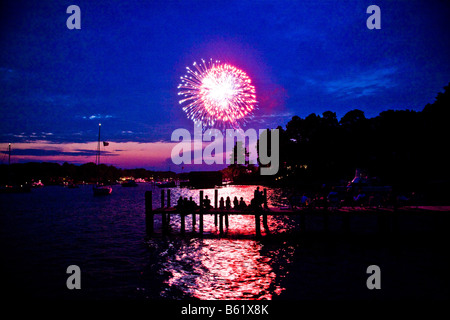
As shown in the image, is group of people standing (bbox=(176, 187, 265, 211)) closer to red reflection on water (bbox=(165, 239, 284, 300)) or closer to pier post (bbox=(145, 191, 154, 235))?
pier post (bbox=(145, 191, 154, 235))

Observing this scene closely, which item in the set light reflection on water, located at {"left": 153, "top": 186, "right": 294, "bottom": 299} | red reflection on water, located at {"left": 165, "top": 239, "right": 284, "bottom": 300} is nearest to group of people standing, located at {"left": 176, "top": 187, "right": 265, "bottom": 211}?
light reflection on water, located at {"left": 153, "top": 186, "right": 294, "bottom": 299}

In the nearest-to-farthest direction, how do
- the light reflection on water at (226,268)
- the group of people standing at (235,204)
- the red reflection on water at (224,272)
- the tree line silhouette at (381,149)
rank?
1. the red reflection on water at (224,272)
2. the light reflection on water at (226,268)
3. the group of people standing at (235,204)
4. the tree line silhouette at (381,149)

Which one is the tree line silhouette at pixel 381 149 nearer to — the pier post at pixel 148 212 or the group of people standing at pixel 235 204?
the group of people standing at pixel 235 204

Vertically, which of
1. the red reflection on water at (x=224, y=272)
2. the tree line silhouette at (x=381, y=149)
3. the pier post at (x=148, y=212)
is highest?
the tree line silhouette at (x=381, y=149)

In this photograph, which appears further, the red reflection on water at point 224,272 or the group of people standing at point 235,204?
the group of people standing at point 235,204

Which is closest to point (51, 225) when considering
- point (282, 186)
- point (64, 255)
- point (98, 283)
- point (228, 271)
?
point (64, 255)

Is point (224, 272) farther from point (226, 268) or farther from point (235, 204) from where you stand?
point (235, 204)

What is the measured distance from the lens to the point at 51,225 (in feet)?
111

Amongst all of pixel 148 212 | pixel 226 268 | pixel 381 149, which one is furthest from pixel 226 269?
pixel 381 149

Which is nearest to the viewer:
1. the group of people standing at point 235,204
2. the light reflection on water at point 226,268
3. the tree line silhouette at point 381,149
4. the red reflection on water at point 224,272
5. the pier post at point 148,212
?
the red reflection on water at point 224,272

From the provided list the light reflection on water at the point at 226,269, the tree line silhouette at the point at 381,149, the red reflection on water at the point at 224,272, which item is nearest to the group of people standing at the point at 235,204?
the light reflection on water at the point at 226,269

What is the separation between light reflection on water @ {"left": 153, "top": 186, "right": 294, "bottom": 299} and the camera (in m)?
12.9

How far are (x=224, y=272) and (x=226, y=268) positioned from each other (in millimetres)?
627

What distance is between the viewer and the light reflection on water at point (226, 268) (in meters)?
12.9
